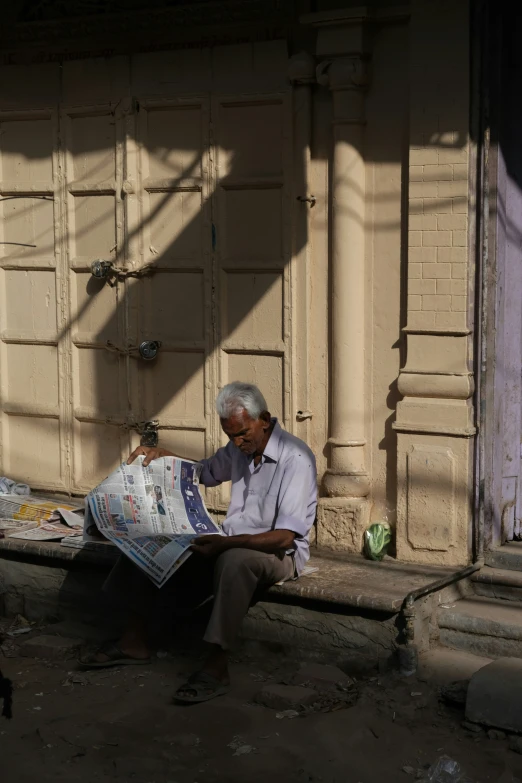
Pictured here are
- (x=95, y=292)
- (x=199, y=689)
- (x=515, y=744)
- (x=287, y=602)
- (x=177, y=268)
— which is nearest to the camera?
(x=515, y=744)

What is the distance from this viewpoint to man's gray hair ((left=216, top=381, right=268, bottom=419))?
5.46 m

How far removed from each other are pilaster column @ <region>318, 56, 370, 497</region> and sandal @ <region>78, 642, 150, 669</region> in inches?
59.7

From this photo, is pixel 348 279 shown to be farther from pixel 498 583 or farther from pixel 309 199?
pixel 498 583

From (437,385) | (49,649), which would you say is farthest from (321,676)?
(437,385)

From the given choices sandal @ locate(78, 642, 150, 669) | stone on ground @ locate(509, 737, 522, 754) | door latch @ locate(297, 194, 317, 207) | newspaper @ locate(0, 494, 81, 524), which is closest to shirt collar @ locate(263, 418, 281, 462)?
sandal @ locate(78, 642, 150, 669)

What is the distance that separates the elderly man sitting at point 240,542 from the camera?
5.28 meters

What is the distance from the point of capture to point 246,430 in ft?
18.1

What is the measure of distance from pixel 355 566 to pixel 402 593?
0.60 meters

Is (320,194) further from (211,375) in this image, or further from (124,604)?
(124,604)

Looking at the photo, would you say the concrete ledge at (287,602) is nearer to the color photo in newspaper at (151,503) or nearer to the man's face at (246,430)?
the color photo in newspaper at (151,503)

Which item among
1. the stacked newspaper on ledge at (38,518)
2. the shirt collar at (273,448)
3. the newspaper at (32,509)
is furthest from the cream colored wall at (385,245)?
the newspaper at (32,509)

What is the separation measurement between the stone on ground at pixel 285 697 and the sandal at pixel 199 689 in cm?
18

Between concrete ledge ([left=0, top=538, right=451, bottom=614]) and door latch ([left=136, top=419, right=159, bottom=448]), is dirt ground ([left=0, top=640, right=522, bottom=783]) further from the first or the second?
door latch ([left=136, top=419, right=159, bottom=448])

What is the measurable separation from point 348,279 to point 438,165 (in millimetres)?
810
